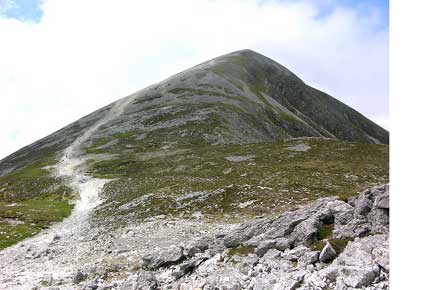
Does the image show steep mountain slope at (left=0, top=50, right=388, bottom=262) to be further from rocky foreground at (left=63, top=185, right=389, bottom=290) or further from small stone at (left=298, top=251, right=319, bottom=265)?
small stone at (left=298, top=251, right=319, bottom=265)

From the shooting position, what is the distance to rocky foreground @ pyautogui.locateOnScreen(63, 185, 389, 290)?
13.3 meters

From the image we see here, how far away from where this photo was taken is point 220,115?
120m

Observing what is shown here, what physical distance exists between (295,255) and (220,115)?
104 m

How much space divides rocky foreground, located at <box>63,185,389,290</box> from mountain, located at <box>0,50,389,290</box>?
0.09 m

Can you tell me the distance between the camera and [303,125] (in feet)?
473

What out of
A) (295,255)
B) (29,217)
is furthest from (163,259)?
(29,217)

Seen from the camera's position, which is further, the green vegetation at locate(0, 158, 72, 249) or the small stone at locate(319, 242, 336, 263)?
the green vegetation at locate(0, 158, 72, 249)

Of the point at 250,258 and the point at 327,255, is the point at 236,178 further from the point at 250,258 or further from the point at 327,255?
the point at 327,255

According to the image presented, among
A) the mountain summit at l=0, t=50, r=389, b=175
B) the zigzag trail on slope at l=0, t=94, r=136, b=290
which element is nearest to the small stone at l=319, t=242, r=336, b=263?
the zigzag trail on slope at l=0, t=94, r=136, b=290

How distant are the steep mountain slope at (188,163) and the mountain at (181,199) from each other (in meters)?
0.32

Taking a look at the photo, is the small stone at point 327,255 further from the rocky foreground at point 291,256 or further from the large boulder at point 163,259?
the large boulder at point 163,259
